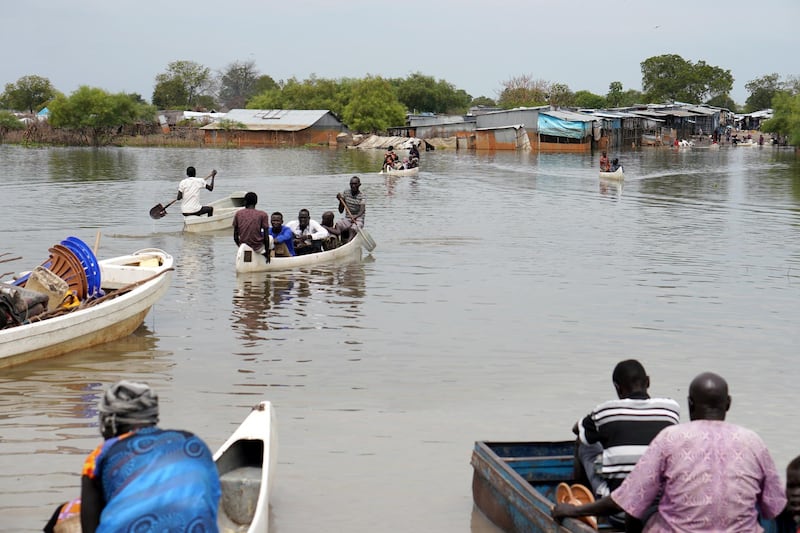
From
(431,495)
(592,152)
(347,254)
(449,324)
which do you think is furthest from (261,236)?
(592,152)

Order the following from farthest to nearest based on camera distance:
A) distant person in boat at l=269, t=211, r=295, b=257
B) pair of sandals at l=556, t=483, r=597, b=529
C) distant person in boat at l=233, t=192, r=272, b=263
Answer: distant person in boat at l=269, t=211, r=295, b=257, distant person in boat at l=233, t=192, r=272, b=263, pair of sandals at l=556, t=483, r=597, b=529

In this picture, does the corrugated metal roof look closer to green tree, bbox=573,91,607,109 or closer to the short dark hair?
green tree, bbox=573,91,607,109

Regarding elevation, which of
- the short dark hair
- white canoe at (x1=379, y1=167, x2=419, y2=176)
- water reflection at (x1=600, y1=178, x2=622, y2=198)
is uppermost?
white canoe at (x1=379, y1=167, x2=419, y2=176)

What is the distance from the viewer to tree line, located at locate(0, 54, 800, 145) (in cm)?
7612

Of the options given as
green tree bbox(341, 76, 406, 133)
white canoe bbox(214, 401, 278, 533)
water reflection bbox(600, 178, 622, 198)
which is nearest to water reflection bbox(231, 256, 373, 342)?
white canoe bbox(214, 401, 278, 533)

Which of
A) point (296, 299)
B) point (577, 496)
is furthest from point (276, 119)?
point (577, 496)

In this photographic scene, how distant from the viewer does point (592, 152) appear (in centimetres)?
6988

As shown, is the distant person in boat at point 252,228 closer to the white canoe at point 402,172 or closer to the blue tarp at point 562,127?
the white canoe at point 402,172

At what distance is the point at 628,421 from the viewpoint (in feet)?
16.1

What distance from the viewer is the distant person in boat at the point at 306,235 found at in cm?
1614

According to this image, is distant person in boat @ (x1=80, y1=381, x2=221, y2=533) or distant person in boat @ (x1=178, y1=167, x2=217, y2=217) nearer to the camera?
distant person in boat @ (x1=80, y1=381, x2=221, y2=533)

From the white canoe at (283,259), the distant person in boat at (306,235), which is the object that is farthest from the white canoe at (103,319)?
the distant person in boat at (306,235)

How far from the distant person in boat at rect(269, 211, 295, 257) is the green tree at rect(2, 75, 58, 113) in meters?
102

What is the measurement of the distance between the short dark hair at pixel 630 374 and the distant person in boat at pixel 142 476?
92.4 inches
